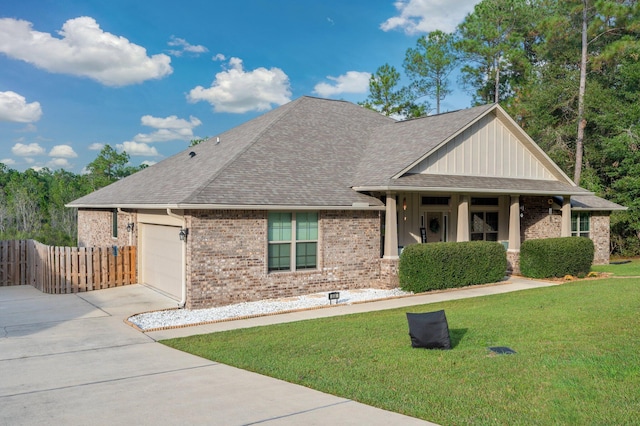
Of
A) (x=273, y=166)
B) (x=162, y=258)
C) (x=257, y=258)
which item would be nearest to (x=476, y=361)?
(x=257, y=258)

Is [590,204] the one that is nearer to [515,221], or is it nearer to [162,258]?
[515,221]

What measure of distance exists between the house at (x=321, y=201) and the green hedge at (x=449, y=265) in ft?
2.93

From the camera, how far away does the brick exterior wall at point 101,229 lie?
18.6 metres

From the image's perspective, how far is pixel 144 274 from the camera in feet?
55.1

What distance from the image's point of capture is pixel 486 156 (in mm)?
18609

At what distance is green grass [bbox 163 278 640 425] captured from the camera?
5.67m

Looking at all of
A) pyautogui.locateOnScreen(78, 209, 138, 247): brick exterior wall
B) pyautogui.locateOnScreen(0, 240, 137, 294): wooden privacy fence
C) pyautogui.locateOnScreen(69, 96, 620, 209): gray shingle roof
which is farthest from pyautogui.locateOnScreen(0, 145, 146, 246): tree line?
pyautogui.locateOnScreen(69, 96, 620, 209): gray shingle roof

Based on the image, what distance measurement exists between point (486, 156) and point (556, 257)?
13.8 feet

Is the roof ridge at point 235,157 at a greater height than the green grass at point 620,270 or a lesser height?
greater

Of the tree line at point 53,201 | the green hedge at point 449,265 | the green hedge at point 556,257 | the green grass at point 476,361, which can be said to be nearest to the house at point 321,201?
the green hedge at point 449,265

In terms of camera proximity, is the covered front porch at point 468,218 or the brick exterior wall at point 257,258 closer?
the brick exterior wall at point 257,258

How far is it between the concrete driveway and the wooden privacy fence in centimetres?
455

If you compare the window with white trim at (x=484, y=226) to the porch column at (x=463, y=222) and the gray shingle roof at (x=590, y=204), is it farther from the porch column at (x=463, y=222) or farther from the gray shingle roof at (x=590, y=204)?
the gray shingle roof at (x=590, y=204)

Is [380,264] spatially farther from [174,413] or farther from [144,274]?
[174,413]
